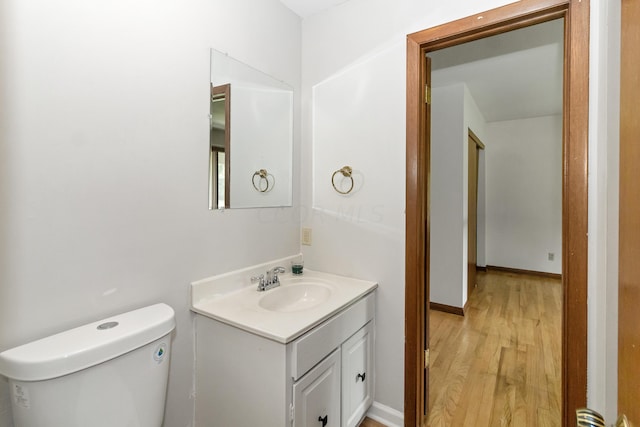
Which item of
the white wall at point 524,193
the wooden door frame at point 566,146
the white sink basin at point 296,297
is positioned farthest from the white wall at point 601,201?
the white wall at point 524,193

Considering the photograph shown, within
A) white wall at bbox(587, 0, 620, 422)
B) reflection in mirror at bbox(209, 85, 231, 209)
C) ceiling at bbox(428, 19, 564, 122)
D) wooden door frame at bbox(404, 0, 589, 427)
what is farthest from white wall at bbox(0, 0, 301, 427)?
ceiling at bbox(428, 19, 564, 122)

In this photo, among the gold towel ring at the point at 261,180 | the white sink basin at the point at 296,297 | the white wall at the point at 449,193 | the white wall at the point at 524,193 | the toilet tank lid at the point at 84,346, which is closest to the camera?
the toilet tank lid at the point at 84,346

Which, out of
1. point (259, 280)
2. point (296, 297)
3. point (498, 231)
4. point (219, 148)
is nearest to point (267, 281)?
point (259, 280)

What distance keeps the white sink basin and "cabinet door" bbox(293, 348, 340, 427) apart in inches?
13.1

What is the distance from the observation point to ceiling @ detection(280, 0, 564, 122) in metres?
1.98

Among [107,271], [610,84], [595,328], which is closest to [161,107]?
[107,271]

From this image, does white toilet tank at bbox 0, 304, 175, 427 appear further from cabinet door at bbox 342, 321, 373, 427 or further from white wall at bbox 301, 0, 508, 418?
white wall at bbox 301, 0, 508, 418

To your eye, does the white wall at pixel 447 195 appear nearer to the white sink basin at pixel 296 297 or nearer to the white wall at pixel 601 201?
the white sink basin at pixel 296 297

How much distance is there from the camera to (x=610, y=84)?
2.62 ft

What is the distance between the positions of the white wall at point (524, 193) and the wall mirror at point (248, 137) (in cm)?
416

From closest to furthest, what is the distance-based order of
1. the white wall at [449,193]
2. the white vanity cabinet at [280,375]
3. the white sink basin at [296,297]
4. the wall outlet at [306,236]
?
the white vanity cabinet at [280,375]
the white sink basin at [296,297]
the wall outlet at [306,236]
the white wall at [449,193]

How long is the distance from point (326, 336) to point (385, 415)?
0.77m

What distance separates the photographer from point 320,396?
121 cm

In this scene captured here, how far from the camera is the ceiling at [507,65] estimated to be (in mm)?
1983
